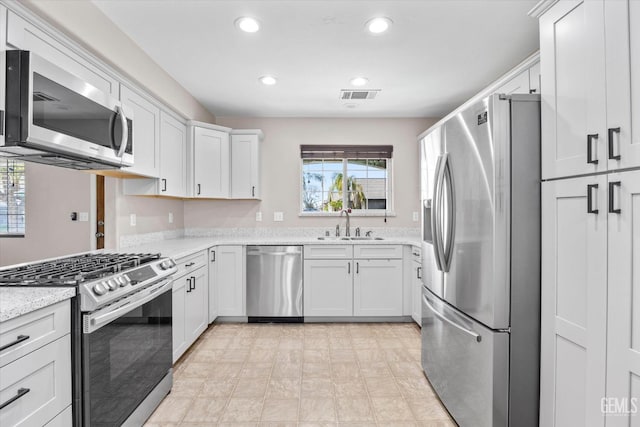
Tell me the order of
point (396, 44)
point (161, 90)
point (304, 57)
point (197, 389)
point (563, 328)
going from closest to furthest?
point (563, 328) → point (197, 389) → point (396, 44) → point (304, 57) → point (161, 90)

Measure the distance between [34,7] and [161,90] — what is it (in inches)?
54.3

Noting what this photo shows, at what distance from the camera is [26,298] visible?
51.1 inches

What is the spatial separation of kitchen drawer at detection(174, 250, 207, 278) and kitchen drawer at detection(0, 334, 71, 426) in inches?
48.0

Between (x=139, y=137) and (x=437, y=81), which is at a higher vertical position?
(x=437, y=81)

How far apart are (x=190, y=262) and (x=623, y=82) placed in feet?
9.61

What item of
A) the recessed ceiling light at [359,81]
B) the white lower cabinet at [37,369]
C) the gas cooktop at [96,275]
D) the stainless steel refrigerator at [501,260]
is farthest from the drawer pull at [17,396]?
the recessed ceiling light at [359,81]

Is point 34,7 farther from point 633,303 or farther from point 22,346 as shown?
point 633,303

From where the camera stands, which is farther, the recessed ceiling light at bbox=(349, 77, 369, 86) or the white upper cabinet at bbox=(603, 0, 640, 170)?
the recessed ceiling light at bbox=(349, 77, 369, 86)

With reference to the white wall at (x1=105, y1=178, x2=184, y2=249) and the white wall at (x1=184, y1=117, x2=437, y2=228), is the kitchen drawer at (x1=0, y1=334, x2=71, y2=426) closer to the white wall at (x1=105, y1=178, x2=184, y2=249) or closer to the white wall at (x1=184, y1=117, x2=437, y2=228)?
the white wall at (x1=105, y1=178, x2=184, y2=249)

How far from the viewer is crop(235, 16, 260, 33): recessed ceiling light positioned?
2.27 meters

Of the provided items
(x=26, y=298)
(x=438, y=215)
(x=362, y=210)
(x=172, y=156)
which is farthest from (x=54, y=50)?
(x=362, y=210)

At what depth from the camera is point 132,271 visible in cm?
189

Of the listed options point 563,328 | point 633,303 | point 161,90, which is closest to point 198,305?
point 161,90

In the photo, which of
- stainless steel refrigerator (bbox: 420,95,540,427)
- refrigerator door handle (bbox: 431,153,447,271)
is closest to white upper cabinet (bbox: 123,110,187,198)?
refrigerator door handle (bbox: 431,153,447,271)
